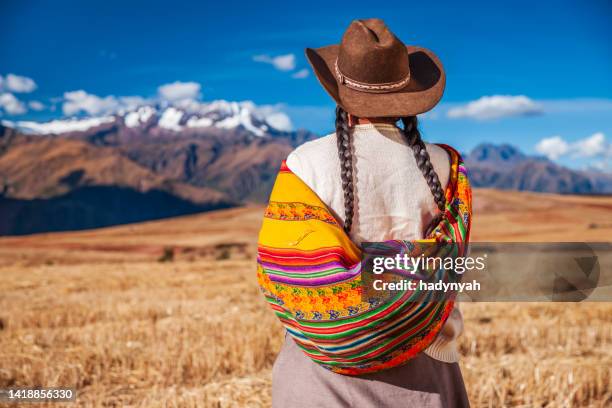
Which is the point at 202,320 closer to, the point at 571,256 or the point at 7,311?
the point at 7,311

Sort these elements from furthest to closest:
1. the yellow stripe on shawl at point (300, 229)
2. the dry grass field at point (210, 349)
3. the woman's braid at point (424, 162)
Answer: the dry grass field at point (210, 349) < the woman's braid at point (424, 162) < the yellow stripe on shawl at point (300, 229)

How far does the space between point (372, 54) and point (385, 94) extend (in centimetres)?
18

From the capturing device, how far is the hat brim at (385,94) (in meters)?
2.43

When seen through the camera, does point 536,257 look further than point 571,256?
Yes

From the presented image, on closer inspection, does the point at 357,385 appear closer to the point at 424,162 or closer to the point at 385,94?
the point at 424,162

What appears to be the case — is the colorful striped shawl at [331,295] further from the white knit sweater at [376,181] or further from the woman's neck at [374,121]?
the woman's neck at [374,121]

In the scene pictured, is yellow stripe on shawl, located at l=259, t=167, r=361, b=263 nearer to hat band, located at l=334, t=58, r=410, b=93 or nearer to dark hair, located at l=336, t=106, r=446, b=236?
dark hair, located at l=336, t=106, r=446, b=236

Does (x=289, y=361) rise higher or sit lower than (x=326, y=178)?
lower

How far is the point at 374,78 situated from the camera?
2.45 meters

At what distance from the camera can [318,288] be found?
7.32 ft

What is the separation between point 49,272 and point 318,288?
17516mm

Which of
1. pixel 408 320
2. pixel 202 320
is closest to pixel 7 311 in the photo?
pixel 202 320

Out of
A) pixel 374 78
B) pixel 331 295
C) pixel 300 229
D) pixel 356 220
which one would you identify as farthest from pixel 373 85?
pixel 331 295

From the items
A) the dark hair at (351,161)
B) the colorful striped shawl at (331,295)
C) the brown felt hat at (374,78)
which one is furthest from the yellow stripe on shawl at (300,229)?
the brown felt hat at (374,78)
